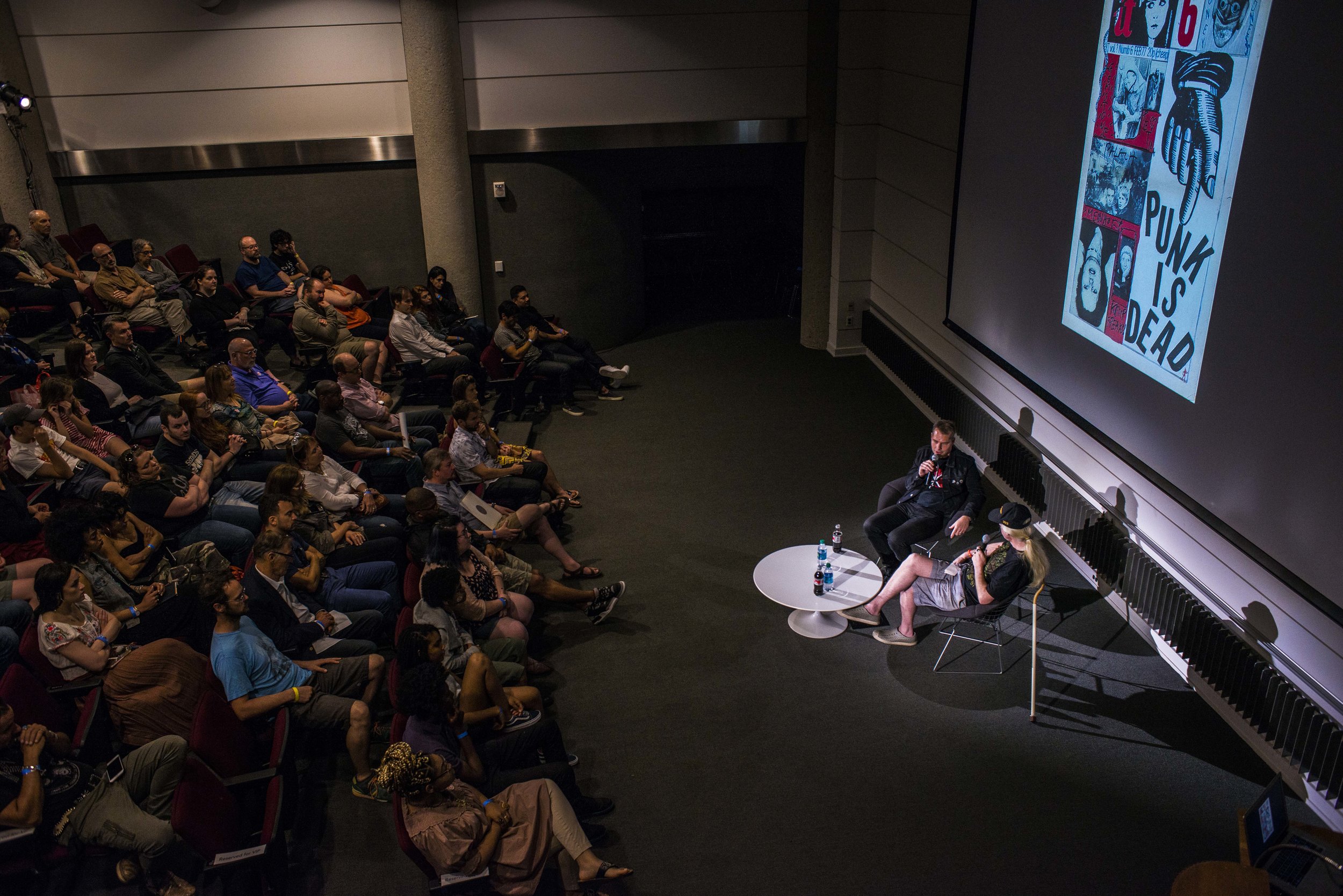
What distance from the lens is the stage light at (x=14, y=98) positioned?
26.1 feet

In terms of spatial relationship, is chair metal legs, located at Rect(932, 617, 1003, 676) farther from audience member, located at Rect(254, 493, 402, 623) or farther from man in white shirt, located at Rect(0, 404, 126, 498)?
man in white shirt, located at Rect(0, 404, 126, 498)

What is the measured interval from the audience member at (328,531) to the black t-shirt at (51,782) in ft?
4.92

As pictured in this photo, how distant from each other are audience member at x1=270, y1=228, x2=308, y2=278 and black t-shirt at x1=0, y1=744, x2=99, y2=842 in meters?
5.88

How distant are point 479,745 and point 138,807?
1.32m

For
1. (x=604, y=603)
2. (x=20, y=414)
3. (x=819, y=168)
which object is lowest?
(x=604, y=603)

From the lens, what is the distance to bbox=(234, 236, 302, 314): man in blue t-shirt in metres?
8.34

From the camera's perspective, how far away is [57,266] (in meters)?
8.03

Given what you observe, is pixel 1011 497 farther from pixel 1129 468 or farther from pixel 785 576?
pixel 785 576

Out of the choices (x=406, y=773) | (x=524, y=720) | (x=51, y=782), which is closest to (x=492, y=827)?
(x=406, y=773)

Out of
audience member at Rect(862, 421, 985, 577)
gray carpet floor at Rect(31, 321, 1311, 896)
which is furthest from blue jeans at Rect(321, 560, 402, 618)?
audience member at Rect(862, 421, 985, 577)

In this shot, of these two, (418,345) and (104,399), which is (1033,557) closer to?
(418,345)

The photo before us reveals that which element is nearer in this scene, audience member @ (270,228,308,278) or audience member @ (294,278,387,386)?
audience member @ (294,278,387,386)

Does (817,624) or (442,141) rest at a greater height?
(442,141)

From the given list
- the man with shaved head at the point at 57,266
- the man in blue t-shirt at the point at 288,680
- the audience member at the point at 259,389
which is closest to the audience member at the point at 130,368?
the audience member at the point at 259,389
